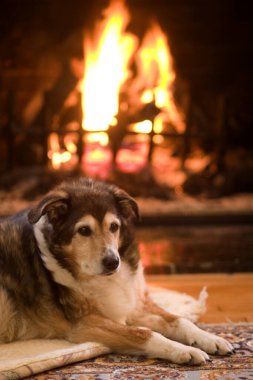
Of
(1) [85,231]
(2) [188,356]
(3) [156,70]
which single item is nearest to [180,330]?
(2) [188,356]

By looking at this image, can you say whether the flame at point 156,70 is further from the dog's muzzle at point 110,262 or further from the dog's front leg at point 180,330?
the dog's muzzle at point 110,262

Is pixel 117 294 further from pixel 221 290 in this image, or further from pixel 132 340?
pixel 221 290

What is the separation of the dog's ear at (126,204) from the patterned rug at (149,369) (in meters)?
0.60

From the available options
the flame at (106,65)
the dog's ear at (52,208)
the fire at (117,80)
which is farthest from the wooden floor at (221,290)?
the flame at (106,65)

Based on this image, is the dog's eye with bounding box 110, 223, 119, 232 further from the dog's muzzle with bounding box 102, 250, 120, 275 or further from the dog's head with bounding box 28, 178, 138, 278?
the dog's muzzle with bounding box 102, 250, 120, 275

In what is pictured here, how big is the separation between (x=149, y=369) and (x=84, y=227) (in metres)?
0.60

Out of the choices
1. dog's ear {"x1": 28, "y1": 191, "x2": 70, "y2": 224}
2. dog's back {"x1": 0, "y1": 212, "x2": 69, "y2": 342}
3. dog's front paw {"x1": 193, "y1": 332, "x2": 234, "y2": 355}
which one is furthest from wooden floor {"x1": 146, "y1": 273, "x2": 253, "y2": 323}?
dog's ear {"x1": 28, "y1": 191, "x2": 70, "y2": 224}

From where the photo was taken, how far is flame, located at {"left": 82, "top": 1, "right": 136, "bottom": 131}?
479 cm

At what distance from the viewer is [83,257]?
2602 mm

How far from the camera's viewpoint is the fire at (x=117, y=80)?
4.77 m

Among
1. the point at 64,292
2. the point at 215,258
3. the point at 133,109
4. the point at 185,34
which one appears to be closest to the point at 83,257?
the point at 64,292

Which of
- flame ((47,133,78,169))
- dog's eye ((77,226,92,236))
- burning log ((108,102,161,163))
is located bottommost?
dog's eye ((77,226,92,236))

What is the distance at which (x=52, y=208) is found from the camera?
Result: 2.64 m

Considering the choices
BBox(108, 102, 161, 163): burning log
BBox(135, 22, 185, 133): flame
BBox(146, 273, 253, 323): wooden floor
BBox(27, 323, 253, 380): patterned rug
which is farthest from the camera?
BBox(135, 22, 185, 133): flame
